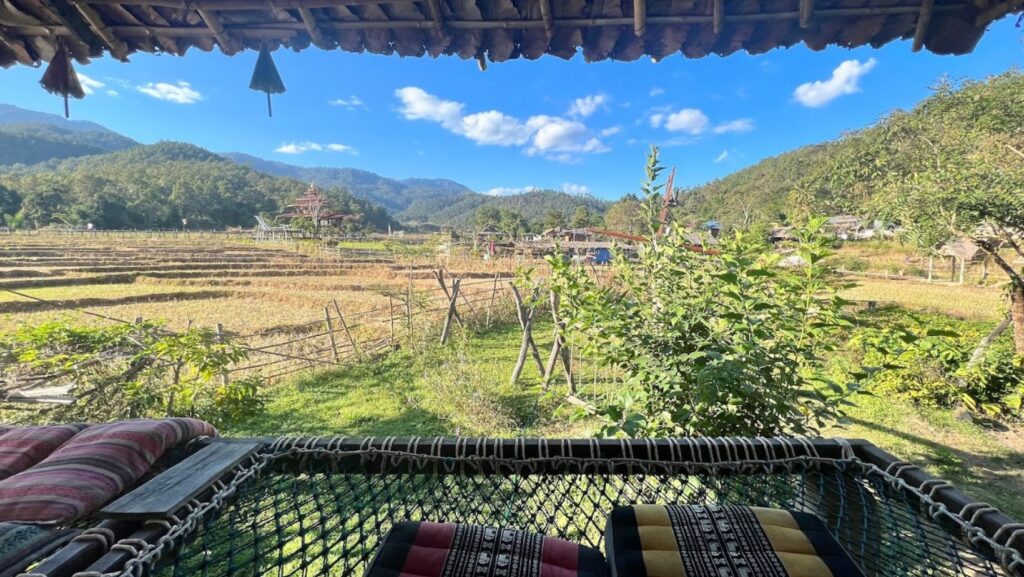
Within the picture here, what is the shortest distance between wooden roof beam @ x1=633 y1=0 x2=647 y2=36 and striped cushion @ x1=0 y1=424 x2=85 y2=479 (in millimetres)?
1706

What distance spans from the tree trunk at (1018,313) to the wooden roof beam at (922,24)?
4398 mm

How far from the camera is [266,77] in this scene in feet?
4.67

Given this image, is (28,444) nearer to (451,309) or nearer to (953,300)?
(451,309)

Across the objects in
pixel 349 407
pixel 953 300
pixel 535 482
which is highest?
pixel 535 482

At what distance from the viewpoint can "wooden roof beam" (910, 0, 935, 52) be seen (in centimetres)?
102

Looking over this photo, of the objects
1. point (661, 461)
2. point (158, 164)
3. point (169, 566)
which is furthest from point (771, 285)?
point (158, 164)

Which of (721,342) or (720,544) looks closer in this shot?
(720,544)

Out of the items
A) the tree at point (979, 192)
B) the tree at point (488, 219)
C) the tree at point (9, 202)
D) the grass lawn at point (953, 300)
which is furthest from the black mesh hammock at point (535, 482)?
the tree at point (488, 219)

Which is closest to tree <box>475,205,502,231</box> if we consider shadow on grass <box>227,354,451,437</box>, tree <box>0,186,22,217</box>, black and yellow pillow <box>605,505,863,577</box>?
tree <box>0,186,22,217</box>

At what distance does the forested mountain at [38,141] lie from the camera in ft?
73.0

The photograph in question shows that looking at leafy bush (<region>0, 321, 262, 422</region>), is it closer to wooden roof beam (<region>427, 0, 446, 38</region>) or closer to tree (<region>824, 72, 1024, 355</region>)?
wooden roof beam (<region>427, 0, 446, 38</region>)

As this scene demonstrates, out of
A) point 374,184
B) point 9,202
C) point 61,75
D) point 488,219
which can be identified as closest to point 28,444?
point 61,75

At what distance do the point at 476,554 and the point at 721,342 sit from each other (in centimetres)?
102

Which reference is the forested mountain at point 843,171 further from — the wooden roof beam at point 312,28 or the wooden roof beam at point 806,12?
the wooden roof beam at point 312,28
